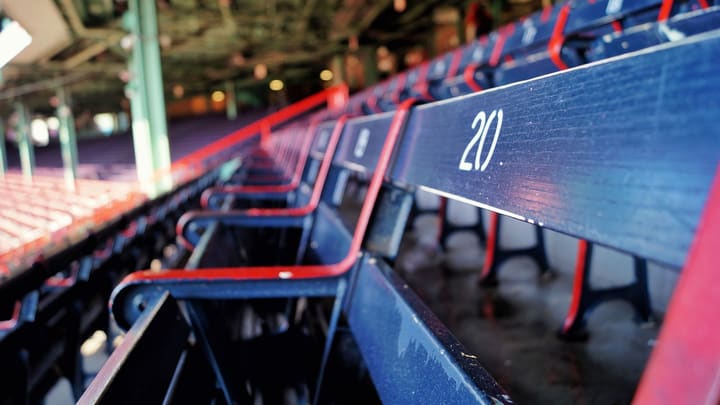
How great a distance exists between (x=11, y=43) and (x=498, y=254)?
156cm

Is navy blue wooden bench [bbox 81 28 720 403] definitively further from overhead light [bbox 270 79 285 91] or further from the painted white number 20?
overhead light [bbox 270 79 285 91]

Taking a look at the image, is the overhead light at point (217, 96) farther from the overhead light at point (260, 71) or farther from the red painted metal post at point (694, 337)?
the red painted metal post at point (694, 337)

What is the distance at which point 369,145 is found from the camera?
43.4 inches

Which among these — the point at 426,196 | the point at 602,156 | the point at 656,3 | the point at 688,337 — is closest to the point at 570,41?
the point at 656,3

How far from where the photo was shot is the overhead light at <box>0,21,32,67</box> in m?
1.30

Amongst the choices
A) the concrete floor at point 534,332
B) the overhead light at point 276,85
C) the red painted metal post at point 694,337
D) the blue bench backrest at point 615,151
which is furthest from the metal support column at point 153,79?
the overhead light at point 276,85

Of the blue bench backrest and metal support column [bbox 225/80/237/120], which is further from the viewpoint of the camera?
metal support column [bbox 225/80/237/120]

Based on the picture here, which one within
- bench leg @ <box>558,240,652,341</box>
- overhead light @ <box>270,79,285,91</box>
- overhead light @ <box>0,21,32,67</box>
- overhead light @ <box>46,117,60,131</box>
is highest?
overhead light @ <box>270,79,285,91</box>

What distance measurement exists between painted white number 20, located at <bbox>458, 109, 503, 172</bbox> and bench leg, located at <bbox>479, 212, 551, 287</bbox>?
0.95 m

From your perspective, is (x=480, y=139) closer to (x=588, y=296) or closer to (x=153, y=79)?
(x=588, y=296)

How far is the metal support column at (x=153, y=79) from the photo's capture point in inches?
247

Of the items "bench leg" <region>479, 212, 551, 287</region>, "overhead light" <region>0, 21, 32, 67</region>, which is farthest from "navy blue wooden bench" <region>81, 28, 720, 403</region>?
"overhead light" <region>0, 21, 32, 67</region>

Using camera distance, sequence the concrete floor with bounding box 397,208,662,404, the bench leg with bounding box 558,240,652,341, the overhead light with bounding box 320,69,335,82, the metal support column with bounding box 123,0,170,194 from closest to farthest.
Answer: the concrete floor with bounding box 397,208,662,404 → the bench leg with bounding box 558,240,652,341 → the metal support column with bounding box 123,0,170,194 → the overhead light with bounding box 320,69,335,82

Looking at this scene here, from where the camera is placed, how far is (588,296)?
1.17m
